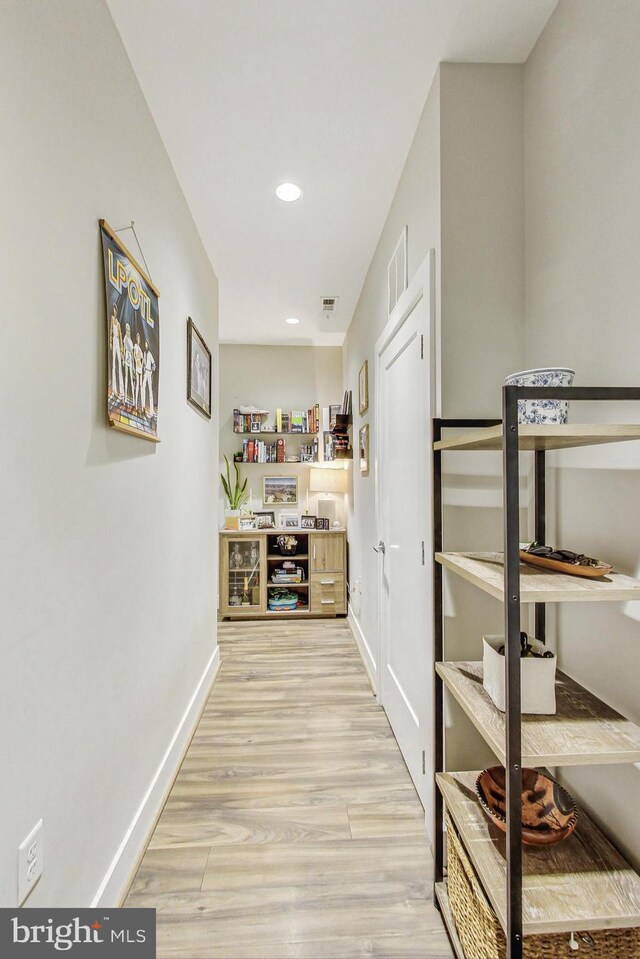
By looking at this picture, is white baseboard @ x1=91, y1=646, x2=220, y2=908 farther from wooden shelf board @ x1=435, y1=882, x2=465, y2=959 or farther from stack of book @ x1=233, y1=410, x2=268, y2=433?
stack of book @ x1=233, y1=410, x2=268, y2=433

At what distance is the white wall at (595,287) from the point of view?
3.68 ft

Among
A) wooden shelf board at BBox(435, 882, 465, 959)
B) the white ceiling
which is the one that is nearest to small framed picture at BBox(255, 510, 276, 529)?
the white ceiling

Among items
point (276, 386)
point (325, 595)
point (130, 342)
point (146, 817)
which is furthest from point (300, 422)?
point (146, 817)

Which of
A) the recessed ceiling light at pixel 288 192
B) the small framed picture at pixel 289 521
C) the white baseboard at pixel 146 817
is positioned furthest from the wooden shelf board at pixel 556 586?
the small framed picture at pixel 289 521

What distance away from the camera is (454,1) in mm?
1394

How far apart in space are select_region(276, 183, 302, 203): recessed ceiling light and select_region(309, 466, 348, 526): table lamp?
273cm

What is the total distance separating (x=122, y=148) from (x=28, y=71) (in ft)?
1.86

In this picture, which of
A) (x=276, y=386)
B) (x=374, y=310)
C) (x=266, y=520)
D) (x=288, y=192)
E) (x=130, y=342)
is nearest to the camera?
(x=130, y=342)

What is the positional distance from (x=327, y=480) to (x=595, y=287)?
3615 mm

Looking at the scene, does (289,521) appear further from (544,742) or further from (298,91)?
(544,742)

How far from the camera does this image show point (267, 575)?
447cm

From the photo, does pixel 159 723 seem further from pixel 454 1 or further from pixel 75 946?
pixel 454 1

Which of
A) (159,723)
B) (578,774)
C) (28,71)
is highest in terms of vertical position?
(28,71)

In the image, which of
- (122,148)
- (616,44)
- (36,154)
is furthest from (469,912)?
(122,148)
